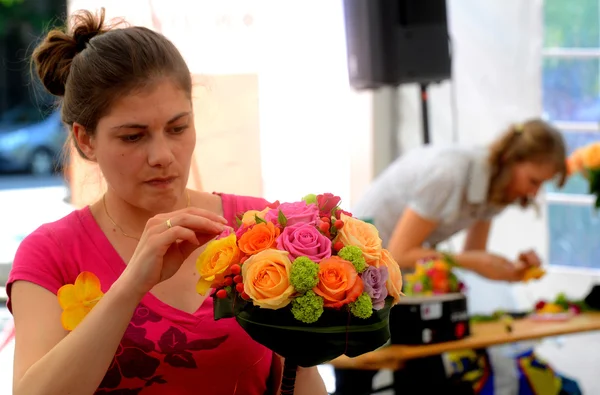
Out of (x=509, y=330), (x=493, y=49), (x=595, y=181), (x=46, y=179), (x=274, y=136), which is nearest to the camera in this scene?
(x=274, y=136)

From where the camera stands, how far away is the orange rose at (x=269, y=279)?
1.34 m

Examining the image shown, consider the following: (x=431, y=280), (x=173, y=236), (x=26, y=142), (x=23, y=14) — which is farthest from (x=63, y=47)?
(x=23, y=14)

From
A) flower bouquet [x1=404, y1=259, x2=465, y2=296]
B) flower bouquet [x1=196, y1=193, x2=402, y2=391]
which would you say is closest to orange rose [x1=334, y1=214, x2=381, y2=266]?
flower bouquet [x1=196, y1=193, x2=402, y2=391]

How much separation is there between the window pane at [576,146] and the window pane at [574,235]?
0.10 metres

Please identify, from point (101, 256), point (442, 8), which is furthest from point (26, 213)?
point (101, 256)

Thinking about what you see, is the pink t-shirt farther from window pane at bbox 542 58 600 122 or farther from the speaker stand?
window pane at bbox 542 58 600 122

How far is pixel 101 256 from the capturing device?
1.77 metres

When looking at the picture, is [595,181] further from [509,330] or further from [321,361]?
[321,361]

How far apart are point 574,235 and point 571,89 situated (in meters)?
0.88

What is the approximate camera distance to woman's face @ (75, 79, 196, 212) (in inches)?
64.8

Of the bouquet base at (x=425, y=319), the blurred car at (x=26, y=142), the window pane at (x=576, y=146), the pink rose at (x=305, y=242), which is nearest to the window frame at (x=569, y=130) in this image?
the window pane at (x=576, y=146)

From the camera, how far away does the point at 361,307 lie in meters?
1.36

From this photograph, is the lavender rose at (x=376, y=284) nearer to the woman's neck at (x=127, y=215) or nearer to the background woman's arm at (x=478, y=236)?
the woman's neck at (x=127, y=215)

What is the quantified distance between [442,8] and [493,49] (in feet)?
1.71
